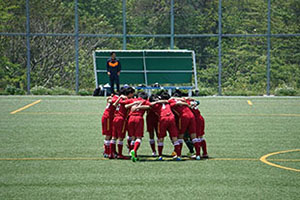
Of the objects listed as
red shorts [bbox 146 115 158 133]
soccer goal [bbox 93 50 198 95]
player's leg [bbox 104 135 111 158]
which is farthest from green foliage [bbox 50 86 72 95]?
red shorts [bbox 146 115 158 133]

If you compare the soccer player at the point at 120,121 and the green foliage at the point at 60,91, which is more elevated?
the soccer player at the point at 120,121

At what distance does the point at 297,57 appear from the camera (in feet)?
103

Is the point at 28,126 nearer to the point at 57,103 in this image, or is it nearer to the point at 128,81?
the point at 57,103

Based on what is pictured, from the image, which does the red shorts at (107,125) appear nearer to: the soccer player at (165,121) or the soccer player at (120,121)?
the soccer player at (120,121)

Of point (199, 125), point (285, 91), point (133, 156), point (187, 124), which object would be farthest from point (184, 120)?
point (285, 91)

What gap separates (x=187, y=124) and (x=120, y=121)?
4.33 feet

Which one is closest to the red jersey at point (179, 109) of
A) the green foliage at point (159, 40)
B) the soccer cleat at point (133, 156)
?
the soccer cleat at point (133, 156)

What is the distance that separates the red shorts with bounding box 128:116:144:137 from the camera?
12.4 metres

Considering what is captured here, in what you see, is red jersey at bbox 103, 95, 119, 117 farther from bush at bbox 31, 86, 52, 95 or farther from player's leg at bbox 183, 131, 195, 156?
bush at bbox 31, 86, 52, 95

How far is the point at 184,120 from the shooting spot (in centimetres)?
1262

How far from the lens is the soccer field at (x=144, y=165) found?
994 cm

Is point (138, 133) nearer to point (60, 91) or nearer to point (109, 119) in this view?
point (109, 119)

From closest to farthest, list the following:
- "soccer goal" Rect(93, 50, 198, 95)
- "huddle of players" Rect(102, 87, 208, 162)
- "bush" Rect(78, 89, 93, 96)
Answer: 1. "huddle of players" Rect(102, 87, 208, 162)
2. "soccer goal" Rect(93, 50, 198, 95)
3. "bush" Rect(78, 89, 93, 96)

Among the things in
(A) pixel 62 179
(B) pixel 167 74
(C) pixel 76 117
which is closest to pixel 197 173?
(A) pixel 62 179
